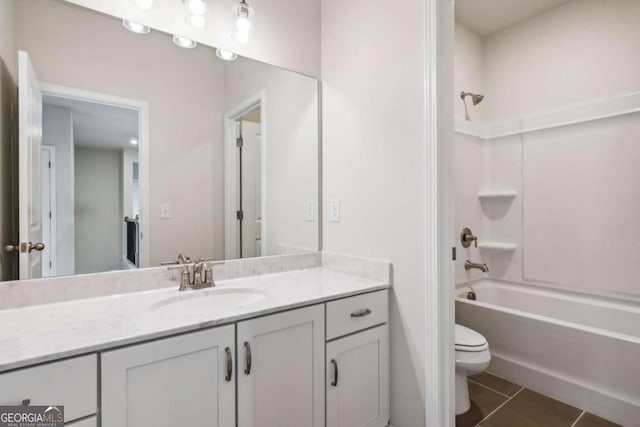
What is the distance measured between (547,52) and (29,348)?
3.46 metres

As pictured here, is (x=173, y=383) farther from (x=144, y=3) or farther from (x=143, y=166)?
(x=144, y=3)

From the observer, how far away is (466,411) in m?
1.79

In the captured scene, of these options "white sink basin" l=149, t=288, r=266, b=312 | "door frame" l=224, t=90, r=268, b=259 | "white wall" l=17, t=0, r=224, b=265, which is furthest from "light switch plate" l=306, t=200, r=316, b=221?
"white sink basin" l=149, t=288, r=266, b=312

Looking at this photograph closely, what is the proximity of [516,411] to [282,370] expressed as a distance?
1.48 meters

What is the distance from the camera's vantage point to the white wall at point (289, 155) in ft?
6.07

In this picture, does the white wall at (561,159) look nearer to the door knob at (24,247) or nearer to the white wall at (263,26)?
the white wall at (263,26)

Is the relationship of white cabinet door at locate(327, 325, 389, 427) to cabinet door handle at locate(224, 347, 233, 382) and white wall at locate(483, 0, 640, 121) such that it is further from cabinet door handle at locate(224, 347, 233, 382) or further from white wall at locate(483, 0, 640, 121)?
white wall at locate(483, 0, 640, 121)

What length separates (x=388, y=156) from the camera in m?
1.55

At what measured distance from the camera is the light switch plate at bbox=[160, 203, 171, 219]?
1504mm

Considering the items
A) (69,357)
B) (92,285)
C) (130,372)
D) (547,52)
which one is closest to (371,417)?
(130,372)

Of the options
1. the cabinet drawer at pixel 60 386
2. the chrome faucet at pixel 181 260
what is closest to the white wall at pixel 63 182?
the chrome faucet at pixel 181 260

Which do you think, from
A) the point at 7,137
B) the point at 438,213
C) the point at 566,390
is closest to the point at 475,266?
the point at 566,390

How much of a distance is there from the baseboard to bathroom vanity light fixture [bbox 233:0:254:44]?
2.50 meters

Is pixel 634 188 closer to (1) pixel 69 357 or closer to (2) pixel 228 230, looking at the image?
(2) pixel 228 230
